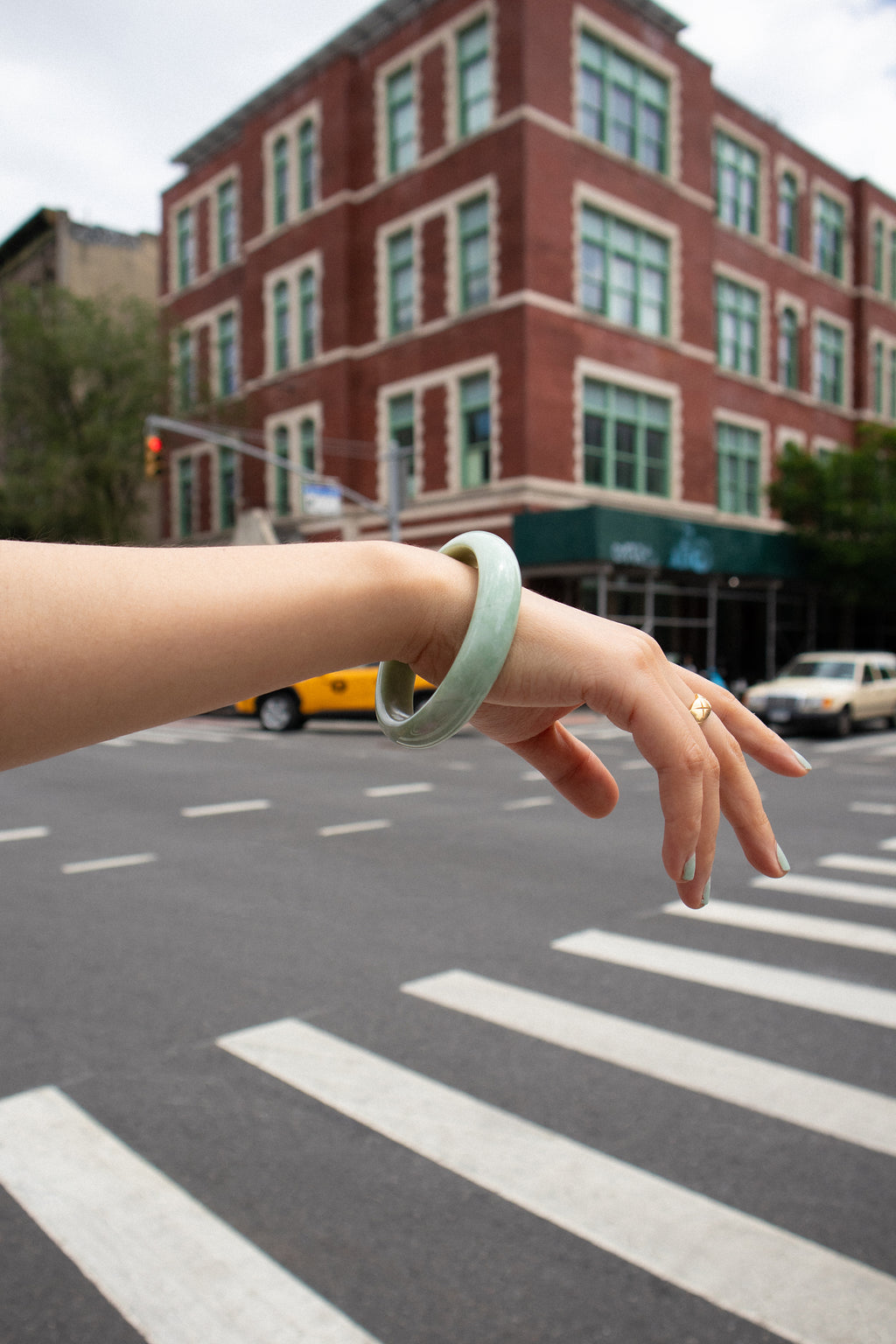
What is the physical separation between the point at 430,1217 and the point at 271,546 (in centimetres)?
259

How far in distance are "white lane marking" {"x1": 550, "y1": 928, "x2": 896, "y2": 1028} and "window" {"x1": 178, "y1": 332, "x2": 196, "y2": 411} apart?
109 feet

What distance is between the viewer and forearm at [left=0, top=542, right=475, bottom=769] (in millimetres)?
924

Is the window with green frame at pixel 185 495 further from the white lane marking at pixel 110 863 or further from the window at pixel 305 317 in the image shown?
the white lane marking at pixel 110 863

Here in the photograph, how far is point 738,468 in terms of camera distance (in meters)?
32.3

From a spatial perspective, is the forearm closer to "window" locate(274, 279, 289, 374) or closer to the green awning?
the green awning

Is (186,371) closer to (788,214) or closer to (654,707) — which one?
(788,214)

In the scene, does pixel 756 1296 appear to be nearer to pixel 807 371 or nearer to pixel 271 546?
pixel 271 546

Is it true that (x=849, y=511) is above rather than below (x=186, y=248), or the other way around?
below

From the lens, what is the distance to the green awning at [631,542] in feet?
76.3

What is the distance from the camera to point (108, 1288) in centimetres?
269

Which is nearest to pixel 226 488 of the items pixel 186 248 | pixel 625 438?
pixel 186 248

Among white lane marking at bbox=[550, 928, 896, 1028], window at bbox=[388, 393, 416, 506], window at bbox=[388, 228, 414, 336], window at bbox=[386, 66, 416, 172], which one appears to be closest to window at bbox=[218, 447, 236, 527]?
window at bbox=[388, 393, 416, 506]

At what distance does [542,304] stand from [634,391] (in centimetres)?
417

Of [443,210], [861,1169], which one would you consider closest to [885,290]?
[443,210]
